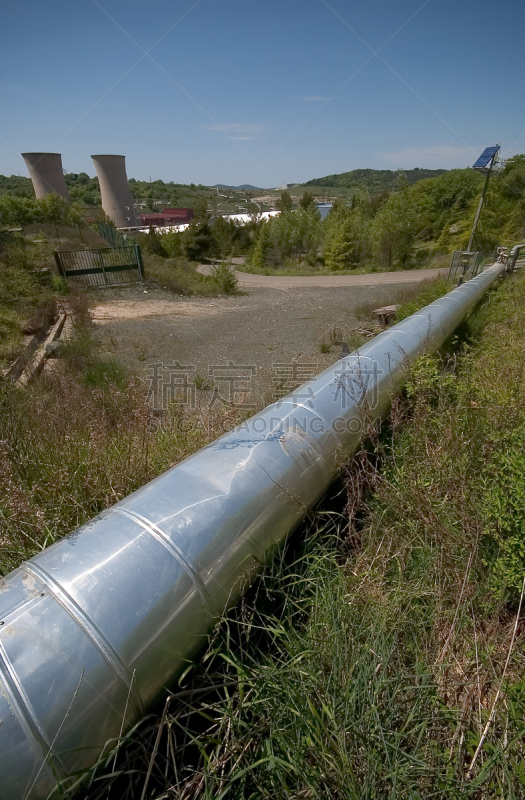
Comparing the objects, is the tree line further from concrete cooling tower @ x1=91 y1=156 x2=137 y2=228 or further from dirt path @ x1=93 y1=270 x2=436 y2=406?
dirt path @ x1=93 y1=270 x2=436 y2=406

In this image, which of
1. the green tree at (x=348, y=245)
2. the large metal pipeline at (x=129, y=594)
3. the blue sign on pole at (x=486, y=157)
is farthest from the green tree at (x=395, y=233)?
the large metal pipeline at (x=129, y=594)

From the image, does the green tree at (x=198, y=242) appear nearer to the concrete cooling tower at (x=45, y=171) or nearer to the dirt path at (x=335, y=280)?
the dirt path at (x=335, y=280)

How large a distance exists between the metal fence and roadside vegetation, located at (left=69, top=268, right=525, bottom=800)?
14.8 meters

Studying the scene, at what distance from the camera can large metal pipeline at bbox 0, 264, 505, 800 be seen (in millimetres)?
1074

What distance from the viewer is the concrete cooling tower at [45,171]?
28.0 m

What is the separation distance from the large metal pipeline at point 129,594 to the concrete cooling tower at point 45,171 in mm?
33846

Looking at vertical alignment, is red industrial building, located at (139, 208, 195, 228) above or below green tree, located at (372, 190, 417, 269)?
above

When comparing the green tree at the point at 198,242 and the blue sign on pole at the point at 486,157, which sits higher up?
the blue sign on pole at the point at 486,157

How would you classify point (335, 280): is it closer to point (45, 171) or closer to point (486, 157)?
point (486, 157)

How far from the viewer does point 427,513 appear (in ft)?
7.37

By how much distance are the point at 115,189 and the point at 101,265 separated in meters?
25.7

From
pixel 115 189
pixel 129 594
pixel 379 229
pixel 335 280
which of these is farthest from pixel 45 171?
pixel 129 594

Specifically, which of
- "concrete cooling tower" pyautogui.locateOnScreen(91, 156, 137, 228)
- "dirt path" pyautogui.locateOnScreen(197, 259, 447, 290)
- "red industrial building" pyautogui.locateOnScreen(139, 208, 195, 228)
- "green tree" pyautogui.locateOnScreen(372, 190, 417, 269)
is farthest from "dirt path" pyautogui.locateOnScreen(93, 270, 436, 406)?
"red industrial building" pyautogui.locateOnScreen(139, 208, 195, 228)

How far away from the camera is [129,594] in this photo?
1313 millimetres
